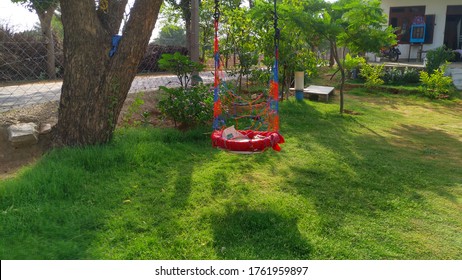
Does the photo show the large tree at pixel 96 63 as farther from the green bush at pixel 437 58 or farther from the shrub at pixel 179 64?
the green bush at pixel 437 58

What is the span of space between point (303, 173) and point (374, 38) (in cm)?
392

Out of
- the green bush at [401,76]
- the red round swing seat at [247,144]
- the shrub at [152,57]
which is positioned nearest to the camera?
the red round swing seat at [247,144]

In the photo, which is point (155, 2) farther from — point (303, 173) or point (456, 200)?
point (456, 200)

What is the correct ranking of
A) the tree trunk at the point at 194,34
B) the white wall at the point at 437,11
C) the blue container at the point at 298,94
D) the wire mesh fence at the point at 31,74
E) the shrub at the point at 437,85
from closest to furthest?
the tree trunk at the point at 194,34 → the wire mesh fence at the point at 31,74 → the blue container at the point at 298,94 → the shrub at the point at 437,85 → the white wall at the point at 437,11

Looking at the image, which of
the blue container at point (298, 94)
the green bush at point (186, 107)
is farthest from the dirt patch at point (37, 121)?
the blue container at point (298, 94)

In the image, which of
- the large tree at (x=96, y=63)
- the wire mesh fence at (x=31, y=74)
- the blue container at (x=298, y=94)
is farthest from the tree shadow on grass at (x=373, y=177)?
the wire mesh fence at (x=31, y=74)

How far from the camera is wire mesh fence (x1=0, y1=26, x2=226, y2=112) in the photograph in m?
6.58

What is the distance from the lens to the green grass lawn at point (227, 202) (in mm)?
2439

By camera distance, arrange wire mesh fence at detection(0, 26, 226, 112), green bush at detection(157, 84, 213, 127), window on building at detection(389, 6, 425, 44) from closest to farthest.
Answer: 1. green bush at detection(157, 84, 213, 127)
2. wire mesh fence at detection(0, 26, 226, 112)
3. window on building at detection(389, 6, 425, 44)

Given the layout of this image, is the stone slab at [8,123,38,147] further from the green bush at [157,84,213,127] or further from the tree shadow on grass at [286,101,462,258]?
the tree shadow on grass at [286,101,462,258]

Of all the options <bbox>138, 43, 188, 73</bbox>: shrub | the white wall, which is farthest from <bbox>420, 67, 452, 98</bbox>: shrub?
<bbox>138, 43, 188, 73</bbox>: shrub

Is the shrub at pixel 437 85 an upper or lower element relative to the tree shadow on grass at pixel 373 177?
upper

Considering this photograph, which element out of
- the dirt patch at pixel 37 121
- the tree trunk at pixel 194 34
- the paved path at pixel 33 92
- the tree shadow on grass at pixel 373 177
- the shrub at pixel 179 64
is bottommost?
the tree shadow on grass at pixel 373 177

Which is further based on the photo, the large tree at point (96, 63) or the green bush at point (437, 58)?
the green bush at point (437, 58)
